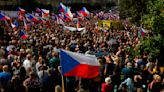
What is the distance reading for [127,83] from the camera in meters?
15.4

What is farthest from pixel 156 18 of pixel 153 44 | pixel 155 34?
pixel 153 44

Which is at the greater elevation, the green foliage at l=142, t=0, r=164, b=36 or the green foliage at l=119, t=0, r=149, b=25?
the green foliage at l=142, t=0, r=164, b=36

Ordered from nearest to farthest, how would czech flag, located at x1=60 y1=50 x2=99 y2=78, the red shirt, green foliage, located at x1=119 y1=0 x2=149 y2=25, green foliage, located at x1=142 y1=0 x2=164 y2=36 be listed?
czech flag, located at x1=60 y1=50 x2=99 y2=78 < the red shirt < green foliage, located at x1=142 y1=0 x2=164 y2=36 < green foliage, located at x1=119 y1=0 x2=149 y2=25

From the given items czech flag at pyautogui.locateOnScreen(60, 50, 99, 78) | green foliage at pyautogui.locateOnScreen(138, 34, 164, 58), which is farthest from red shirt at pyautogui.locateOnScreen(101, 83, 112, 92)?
green foliage at pyautogui.locateOnScreen(138, 34, 164, 58)

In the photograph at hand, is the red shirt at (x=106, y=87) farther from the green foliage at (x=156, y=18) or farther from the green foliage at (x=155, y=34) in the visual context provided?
the green foliage at (x=156, y=18)

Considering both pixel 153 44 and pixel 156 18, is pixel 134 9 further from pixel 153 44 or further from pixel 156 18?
pixel 153 44

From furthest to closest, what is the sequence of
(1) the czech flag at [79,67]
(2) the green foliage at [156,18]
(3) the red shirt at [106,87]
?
(2) the green foliage at [156,18] < (3) the red shirt at [106,87] < (1) the czech flag at [79,67]

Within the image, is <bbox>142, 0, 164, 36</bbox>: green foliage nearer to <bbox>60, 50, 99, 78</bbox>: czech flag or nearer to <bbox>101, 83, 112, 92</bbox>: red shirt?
<bbox>101, 83, 112, 92</bbox>: red shirt

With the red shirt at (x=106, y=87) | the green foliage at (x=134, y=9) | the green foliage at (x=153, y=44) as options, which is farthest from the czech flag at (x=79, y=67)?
the green foliage at (x=134, y=9)

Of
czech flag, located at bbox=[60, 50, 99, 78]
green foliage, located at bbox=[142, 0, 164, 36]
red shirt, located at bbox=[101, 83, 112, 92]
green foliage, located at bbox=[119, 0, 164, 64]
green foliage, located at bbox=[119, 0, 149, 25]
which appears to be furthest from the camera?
green foliage, located at bbox=[119, 0, 149, 25]

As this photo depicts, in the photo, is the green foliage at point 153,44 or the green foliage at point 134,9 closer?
the green foliage at point 153,44

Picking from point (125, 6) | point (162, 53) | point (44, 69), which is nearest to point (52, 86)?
point (44, 69)

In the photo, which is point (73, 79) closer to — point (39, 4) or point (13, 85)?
point (13, 85)

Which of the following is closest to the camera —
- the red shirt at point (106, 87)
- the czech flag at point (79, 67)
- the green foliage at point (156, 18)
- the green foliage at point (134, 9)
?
the czech flag at point (79, 67)
